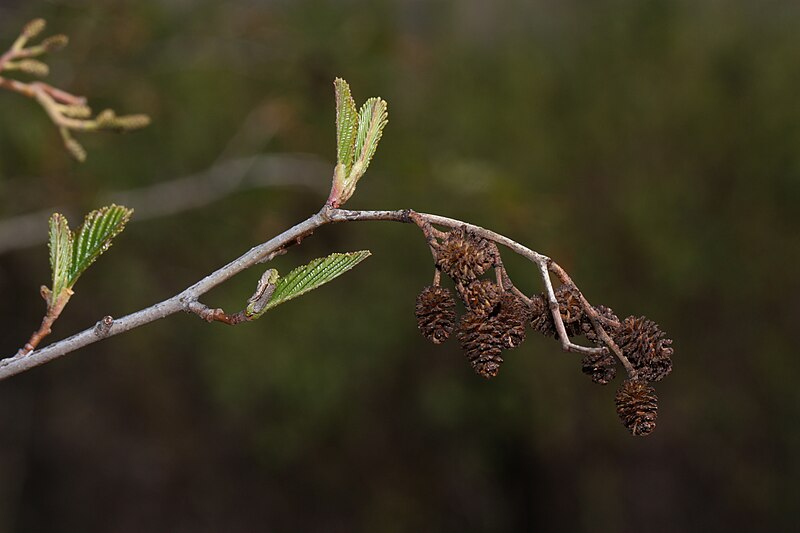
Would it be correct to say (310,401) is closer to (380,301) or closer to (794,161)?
(380,301)

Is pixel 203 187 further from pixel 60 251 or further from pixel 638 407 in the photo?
pixel 638 407

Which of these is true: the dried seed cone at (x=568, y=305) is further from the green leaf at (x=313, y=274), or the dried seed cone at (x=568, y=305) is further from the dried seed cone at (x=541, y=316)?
the green leaf at (x=313, y=274)

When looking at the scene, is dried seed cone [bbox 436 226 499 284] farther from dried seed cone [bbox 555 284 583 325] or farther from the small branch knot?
the small branch knot

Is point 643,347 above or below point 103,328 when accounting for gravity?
above

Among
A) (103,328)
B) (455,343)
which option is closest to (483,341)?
(103,328)

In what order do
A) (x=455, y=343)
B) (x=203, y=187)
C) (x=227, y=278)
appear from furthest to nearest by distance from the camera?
(x=455, y=343) < (x=203, y=187) < (x=227, y=278)

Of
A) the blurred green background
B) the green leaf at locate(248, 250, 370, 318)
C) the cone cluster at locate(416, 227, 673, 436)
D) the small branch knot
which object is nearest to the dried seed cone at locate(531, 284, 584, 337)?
the cone cluster at locate(416, 227, 673, 436)
